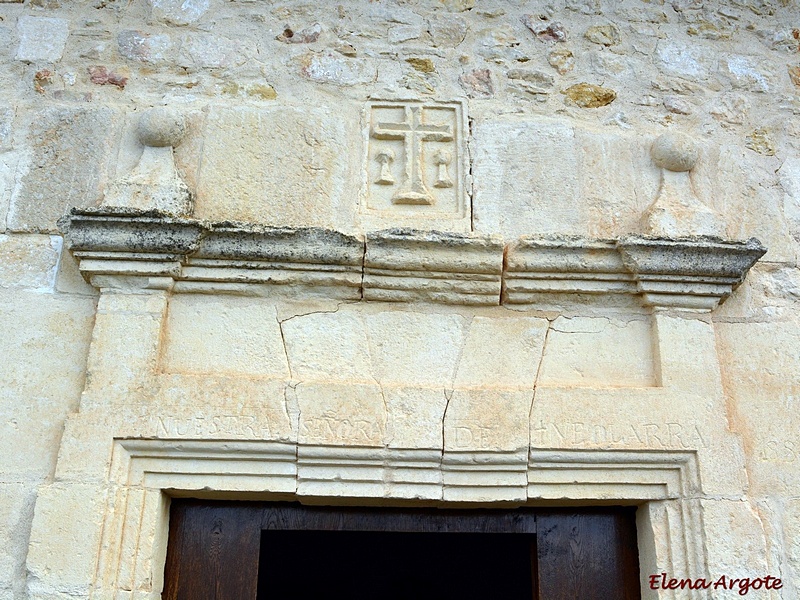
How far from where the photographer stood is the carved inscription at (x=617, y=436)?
2.33m

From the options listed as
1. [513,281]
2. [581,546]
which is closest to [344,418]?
[513,281]

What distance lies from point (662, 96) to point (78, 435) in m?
2.20

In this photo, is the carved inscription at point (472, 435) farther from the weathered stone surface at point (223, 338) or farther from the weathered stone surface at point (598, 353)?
the weathered stone surface at point (223, 338)

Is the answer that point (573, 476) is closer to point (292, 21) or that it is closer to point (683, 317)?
point (683, 317)

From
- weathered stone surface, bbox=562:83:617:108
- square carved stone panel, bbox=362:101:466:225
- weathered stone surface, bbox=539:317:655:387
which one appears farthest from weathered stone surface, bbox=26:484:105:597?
weathered stone surface, bbox=562:83:617:108

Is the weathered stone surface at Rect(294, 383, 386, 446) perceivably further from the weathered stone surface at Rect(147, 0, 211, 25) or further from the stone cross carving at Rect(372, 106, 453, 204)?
the weathered stone surface at Rect(147, 0, 211, 25)

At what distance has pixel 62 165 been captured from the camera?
2.64 meters

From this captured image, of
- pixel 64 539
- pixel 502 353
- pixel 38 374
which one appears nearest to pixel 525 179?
pixel 502 353

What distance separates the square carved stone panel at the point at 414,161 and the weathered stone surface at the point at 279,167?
0.25 feet

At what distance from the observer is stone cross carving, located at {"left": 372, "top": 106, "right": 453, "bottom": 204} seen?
2.61 meters

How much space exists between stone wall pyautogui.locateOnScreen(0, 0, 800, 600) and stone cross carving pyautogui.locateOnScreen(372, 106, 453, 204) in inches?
0.5

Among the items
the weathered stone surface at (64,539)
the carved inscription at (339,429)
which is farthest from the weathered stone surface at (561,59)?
the weathered stone surface at (64,539)

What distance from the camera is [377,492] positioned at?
2.31 metres

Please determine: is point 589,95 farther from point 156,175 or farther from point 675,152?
point 156,175
